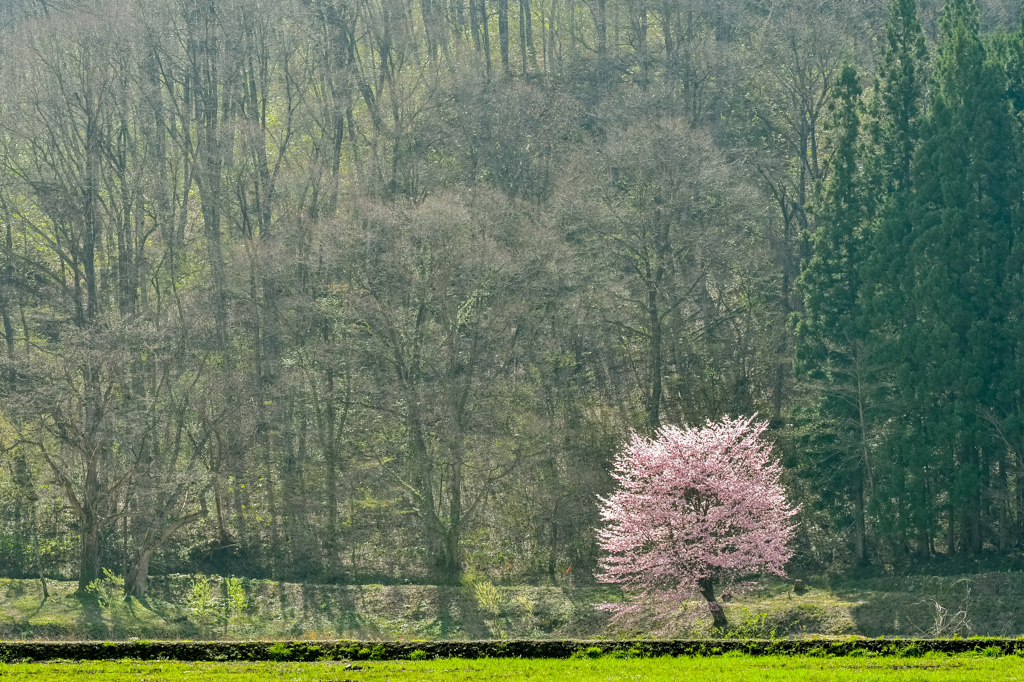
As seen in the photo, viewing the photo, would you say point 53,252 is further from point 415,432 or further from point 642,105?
point 642,105

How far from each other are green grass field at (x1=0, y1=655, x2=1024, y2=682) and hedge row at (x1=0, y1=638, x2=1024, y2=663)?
17.4 inches

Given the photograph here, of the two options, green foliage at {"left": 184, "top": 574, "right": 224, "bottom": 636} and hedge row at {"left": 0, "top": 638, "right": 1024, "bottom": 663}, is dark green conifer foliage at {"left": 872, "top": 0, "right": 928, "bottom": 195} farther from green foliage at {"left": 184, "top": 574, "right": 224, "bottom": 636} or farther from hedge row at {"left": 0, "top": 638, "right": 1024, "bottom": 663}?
green foliage at {"left": 184, "top": 574, "right": 224, "bottom": 636}

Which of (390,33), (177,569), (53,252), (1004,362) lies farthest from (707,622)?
(390,33)

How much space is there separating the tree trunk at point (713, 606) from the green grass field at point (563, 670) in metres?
9.79

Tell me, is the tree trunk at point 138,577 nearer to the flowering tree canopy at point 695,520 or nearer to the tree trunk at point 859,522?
the flowering tree canopy at point 695,520

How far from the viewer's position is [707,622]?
90.9 ft

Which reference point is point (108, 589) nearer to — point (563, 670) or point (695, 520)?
point (695, 520)

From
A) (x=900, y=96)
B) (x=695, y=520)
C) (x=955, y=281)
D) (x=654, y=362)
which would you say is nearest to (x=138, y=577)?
(x=695, y=520)

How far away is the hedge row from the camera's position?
1781cm

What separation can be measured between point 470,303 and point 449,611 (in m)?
9.96

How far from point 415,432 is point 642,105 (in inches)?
742

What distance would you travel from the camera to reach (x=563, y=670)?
16.8 metres

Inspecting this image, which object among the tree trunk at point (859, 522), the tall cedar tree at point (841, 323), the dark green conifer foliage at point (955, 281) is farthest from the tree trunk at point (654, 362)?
the dark green conifer foliage at point (955, 281)

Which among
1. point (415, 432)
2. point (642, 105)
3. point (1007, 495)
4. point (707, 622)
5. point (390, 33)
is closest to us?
point (707, 622)
